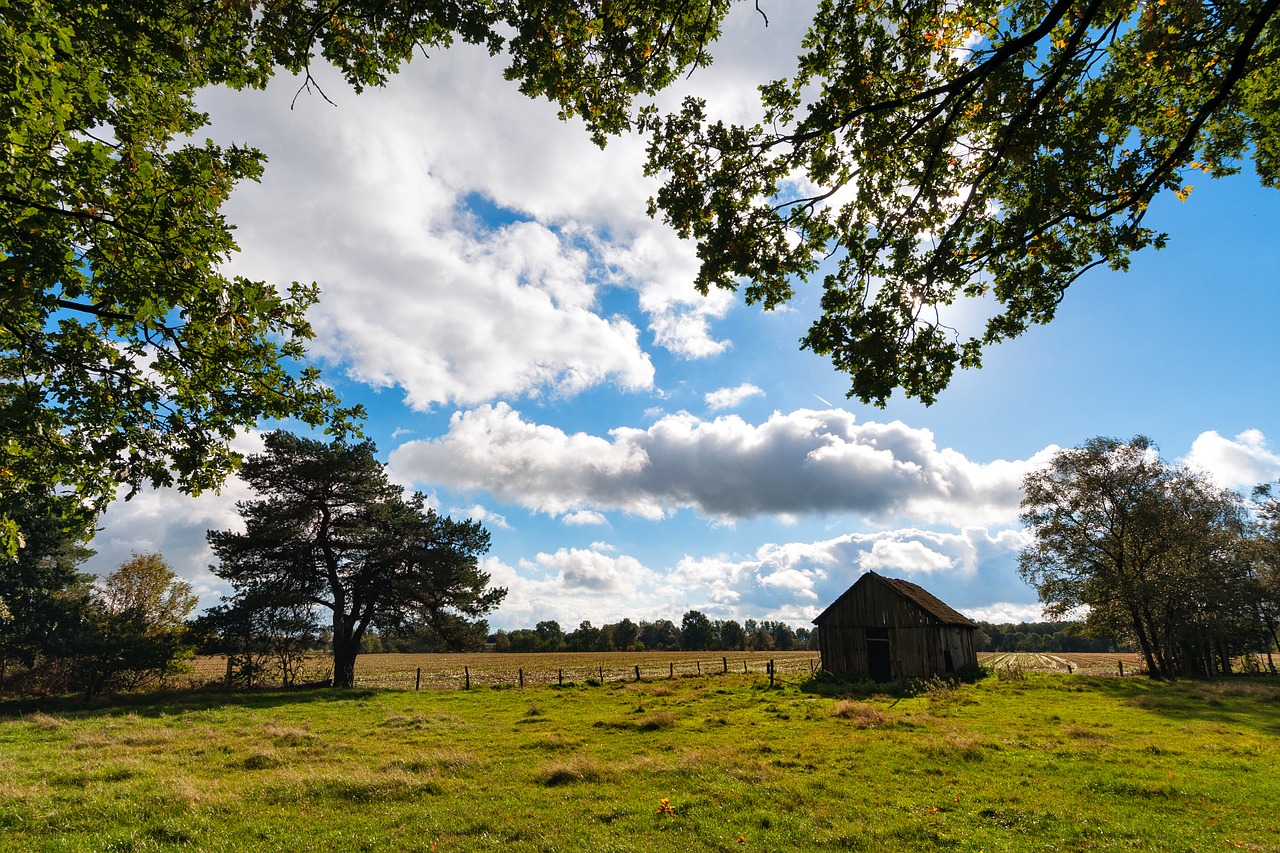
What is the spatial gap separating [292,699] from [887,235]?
117ft

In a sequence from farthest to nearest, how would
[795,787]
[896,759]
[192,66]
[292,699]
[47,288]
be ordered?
[292,699], [896,759], [795,787], [192,66], [47,288]

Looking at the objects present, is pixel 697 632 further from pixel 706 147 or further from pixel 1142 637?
pixel 706 147

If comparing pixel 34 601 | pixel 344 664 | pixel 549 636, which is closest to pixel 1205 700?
pixel 344 664

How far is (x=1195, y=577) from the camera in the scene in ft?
117

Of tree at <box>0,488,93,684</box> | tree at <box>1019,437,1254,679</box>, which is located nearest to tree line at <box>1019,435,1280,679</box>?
tree at <box>1019,437,1254,679</box>

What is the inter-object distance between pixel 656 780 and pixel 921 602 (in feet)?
99.5

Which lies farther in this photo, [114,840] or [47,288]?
[114,840]

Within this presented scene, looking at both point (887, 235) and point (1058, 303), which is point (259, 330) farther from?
point (1058, 303)

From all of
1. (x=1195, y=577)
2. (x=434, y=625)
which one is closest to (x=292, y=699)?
(x=434, y=625)

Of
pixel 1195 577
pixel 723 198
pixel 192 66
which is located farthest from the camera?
pixel 1195 577

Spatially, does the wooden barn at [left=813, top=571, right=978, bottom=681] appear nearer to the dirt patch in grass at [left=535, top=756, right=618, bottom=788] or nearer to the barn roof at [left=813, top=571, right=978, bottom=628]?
the barn roof at [left=813, top=571, right=978, bottom=628]

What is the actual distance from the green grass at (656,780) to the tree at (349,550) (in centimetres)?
1163

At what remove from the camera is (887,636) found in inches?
1373

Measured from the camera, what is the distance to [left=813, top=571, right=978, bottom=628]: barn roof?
114 ft
